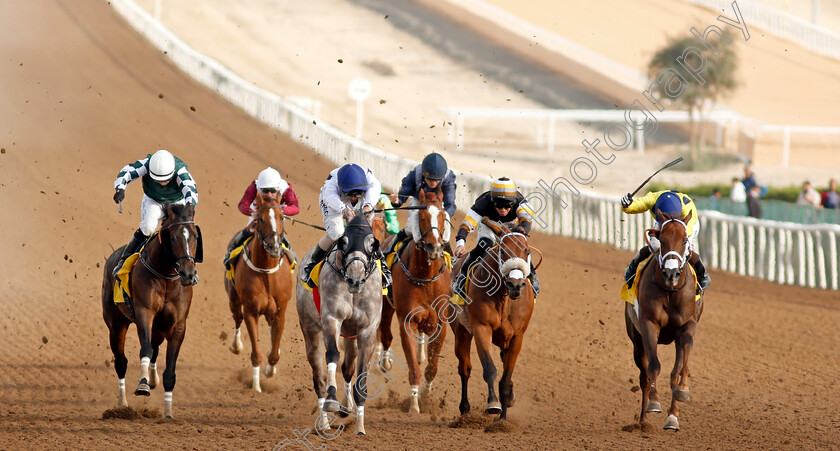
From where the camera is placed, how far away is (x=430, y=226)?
915 cm

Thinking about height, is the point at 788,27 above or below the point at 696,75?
above

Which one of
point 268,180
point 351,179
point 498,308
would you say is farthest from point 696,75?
point 351,179

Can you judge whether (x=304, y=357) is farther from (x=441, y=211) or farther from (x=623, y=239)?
(x=623, y=239)

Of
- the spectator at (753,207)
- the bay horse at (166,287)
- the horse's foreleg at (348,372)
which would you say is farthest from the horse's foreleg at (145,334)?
the spectator at (753,207)

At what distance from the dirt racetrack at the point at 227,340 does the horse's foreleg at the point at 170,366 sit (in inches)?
8.9

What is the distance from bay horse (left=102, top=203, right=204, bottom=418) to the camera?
9.34m

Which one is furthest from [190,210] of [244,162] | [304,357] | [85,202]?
[244,162]

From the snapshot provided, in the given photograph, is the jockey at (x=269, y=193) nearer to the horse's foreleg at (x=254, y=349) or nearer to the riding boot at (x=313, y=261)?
the horse's foreleg at (x=254, y=349)

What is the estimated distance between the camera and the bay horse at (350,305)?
8.63 metres

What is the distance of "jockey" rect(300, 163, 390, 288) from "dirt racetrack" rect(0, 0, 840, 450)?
1754 millimetres

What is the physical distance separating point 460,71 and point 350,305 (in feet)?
105

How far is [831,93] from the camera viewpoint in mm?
38750

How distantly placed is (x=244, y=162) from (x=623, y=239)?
9.59 metres

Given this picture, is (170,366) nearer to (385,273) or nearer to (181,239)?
(181,239)
